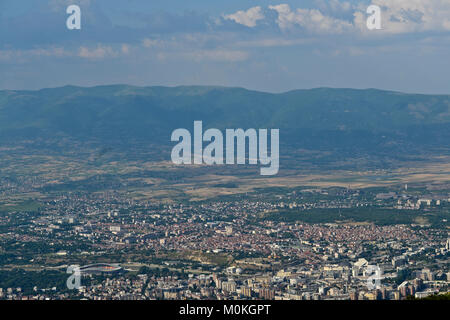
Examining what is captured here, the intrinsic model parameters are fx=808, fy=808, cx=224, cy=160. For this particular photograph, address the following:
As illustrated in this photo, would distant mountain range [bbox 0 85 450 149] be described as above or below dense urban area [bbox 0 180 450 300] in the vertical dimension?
above

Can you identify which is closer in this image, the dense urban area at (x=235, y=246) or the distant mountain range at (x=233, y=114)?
the dense urban area at (x=235, y=246)

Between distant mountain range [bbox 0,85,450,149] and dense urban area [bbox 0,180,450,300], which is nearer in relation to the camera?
dense urban area [bbox 0,180,450,300]

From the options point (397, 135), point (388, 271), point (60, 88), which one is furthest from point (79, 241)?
point (60, 88)

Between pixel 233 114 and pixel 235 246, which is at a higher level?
pixel 233 114

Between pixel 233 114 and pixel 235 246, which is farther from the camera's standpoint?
pixel 233 114

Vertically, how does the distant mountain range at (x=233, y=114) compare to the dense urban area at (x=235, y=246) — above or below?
above
